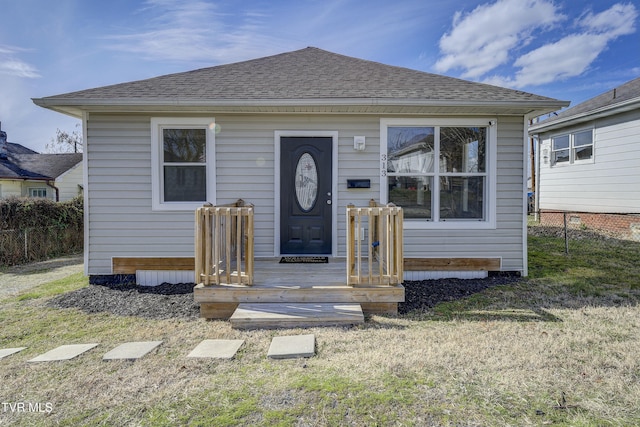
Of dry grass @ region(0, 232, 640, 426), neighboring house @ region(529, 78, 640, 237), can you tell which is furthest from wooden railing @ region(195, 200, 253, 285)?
neighboring house @ region(529, 78, 640, 237)

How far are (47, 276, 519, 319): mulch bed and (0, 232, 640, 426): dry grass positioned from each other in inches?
13.5

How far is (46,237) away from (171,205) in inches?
232

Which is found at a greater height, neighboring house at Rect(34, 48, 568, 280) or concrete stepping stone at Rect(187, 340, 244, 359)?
neighboring house at Rect(34, 48, 568, 280)

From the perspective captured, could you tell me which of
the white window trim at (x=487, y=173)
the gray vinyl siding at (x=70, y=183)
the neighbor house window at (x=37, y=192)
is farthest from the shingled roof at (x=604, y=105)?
the neighbor house window at (x=37, y=192)

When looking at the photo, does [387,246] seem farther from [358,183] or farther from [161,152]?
[161,152]

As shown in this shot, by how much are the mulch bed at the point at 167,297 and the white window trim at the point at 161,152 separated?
4.18ft

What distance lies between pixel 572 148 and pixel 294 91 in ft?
32.0

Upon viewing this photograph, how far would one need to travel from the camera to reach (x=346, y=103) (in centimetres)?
480

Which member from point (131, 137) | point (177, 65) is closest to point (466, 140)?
point (131, 137)

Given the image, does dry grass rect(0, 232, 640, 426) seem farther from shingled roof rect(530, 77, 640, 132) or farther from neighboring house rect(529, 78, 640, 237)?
shingled roof rect(530, 77, 640, 132)

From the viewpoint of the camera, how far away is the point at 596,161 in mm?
Result: 9469

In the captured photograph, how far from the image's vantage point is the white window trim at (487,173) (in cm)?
532

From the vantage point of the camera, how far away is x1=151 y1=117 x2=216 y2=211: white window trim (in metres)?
5.24

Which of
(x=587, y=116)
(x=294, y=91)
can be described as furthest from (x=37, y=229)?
(x=587, y=116)
